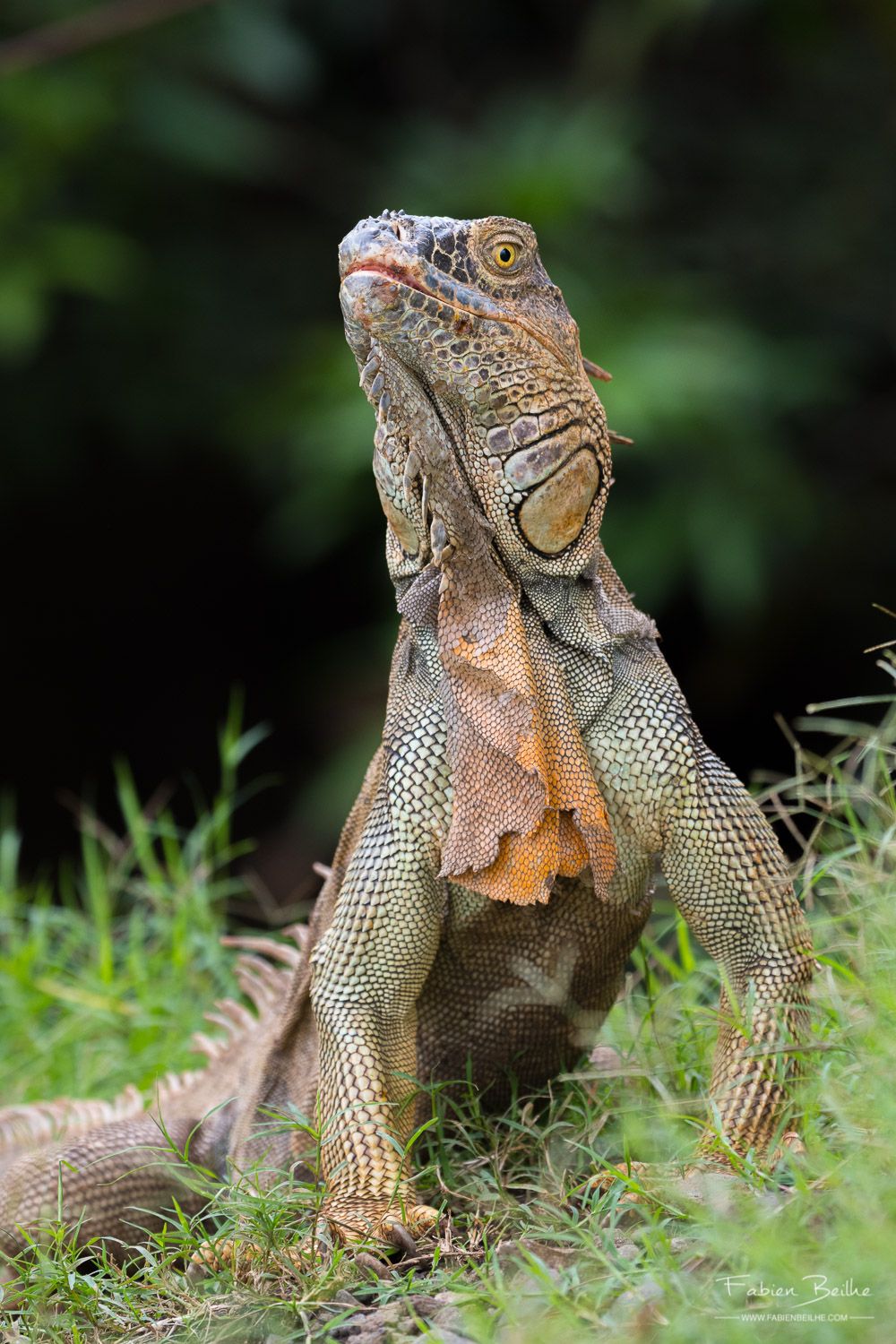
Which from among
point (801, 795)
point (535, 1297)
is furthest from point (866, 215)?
point (535, 1297)

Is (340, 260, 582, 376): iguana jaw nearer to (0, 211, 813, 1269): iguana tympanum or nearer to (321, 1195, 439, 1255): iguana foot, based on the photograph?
(0, 211, 813, 1269): iguana tympanum

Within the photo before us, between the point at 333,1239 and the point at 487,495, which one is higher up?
the point at 487,495

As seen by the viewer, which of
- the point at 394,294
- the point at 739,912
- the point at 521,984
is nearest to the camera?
the point at 394,294

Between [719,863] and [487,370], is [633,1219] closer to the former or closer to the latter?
[719,863]

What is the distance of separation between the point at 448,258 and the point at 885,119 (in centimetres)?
844

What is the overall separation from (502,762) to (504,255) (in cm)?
116

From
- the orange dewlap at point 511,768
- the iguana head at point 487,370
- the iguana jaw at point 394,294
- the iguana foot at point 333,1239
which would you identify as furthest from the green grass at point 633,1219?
the iguana jaw at point 394,294

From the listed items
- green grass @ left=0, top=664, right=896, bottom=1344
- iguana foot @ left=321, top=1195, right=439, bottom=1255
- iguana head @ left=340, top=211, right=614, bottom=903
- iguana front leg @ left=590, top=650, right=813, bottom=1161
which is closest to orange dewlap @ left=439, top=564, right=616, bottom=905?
iguana head @ left=340, top=211, right=614, bottom=903

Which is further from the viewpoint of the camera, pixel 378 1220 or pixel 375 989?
pixel 375 989

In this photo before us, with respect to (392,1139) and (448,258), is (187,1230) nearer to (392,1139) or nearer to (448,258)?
(392,1139)

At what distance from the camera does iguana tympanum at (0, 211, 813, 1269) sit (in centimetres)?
348

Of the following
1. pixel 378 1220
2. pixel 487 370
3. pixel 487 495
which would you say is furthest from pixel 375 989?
pixel 487 370

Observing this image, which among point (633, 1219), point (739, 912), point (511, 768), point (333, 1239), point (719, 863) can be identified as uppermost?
point (511, 768)

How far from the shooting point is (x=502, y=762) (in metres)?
3.50
